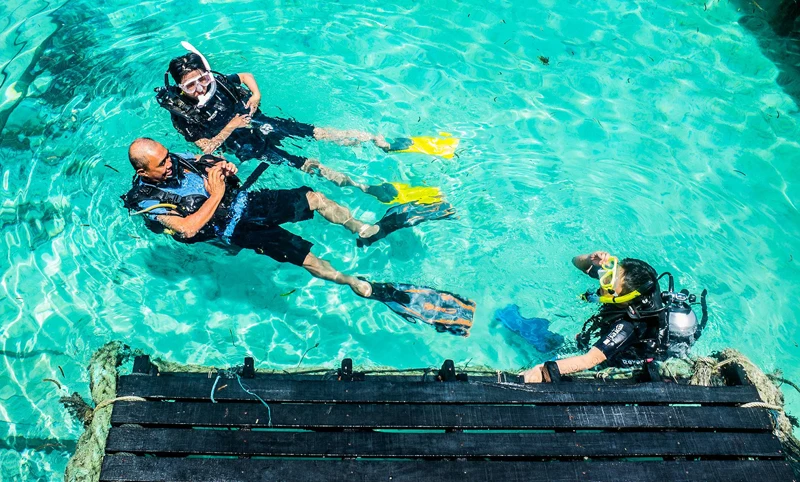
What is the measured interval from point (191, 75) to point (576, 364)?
474 centimetres

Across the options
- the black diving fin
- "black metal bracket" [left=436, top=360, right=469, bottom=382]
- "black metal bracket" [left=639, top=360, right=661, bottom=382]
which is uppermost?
"black metal bracket" [left=639, top=360, right=661, bottom=382]

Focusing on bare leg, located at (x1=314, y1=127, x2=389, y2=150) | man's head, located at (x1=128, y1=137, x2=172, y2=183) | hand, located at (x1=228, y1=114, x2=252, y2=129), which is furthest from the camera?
bare leg, located at (x1=314, y1=127, x2=389, y2=150)

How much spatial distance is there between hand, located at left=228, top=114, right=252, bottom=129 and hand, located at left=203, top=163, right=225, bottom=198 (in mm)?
974

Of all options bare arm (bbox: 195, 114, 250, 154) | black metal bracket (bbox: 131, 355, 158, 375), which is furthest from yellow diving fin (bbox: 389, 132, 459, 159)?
black metal bracket (bbox: 131, 355, 158, 375)

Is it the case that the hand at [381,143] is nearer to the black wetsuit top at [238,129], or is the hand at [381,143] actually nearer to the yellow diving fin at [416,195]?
the yellow diving fin at [416,195]

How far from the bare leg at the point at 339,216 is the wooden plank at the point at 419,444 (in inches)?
99.7

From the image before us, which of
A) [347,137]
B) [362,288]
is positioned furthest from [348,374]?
[347,137]

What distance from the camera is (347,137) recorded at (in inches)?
273

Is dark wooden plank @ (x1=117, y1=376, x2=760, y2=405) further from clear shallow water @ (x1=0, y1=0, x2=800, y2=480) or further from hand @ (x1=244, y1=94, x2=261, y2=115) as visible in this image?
hand @ (x1=244, y1=94, x2=261, y2=115)

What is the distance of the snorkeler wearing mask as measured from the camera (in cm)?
602

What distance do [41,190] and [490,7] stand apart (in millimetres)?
6678

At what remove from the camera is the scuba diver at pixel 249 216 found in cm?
522

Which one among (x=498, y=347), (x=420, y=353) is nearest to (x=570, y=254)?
(x=498, y=347)

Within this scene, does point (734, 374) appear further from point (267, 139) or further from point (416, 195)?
point (267, 139)
